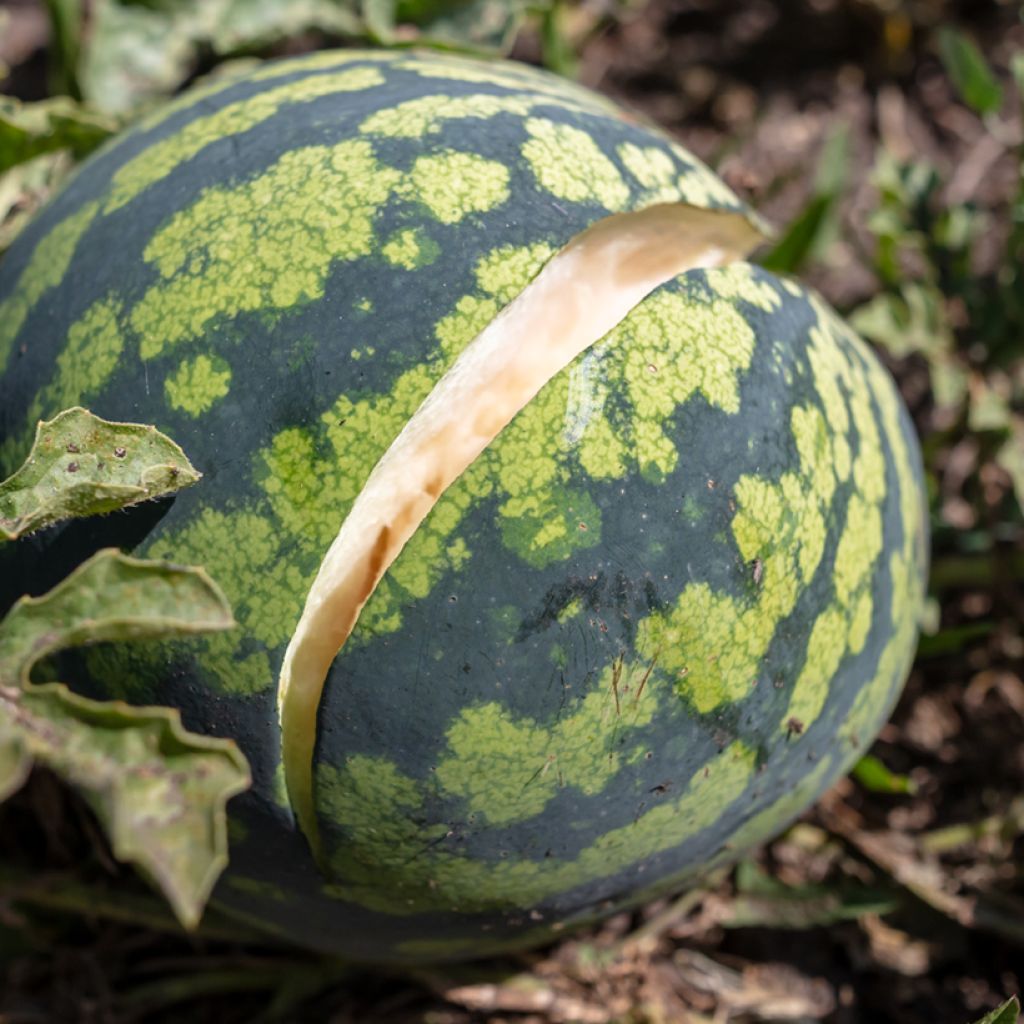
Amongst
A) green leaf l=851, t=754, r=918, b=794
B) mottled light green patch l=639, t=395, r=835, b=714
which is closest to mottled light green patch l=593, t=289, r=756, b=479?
mottled light green patch l=639, t=395, r=835, b=714

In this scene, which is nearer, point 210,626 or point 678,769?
point 210,626

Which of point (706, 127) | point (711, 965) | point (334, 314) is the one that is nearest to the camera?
point (334, 314)

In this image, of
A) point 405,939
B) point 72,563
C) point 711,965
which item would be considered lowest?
point 711,965

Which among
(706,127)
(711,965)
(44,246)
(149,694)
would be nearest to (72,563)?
(149,694)

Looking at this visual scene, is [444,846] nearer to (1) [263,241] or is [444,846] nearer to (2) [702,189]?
(1) [263,241]

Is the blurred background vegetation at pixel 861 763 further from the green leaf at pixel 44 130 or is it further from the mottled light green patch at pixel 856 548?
the mottled light green patch at pixel 856 548

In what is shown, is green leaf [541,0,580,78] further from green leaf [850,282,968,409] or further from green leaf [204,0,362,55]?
green leaf [850,282,968,409]

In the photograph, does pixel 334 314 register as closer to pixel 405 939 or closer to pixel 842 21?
pixel 405 939
